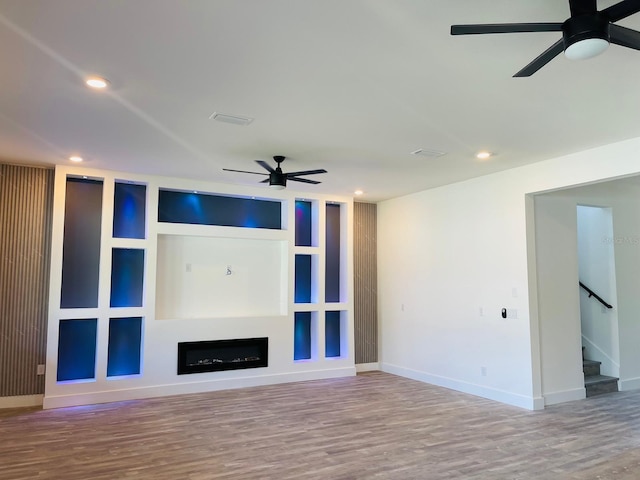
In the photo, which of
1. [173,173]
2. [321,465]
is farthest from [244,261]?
[321,465]

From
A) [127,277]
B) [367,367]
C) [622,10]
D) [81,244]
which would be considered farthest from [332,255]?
[622,10]

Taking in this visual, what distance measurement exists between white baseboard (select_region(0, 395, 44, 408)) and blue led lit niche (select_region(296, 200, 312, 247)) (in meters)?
4.27

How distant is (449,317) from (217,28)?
5.47 m

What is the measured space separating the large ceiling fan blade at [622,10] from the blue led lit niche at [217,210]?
5.83 m

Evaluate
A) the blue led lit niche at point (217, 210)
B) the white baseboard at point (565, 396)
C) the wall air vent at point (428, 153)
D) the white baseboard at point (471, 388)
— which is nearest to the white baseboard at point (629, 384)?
the white baseboard at point (565, 396)

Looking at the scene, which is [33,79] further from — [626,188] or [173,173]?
[626,188]

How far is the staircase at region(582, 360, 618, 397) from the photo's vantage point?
6.21 meters

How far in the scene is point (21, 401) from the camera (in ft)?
18.4

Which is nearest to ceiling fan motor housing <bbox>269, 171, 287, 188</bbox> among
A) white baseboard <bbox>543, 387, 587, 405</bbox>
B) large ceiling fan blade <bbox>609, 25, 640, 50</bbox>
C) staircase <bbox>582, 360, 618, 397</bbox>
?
large ceiling fan blade <bbox>609, 25, 640, 50</bbox>

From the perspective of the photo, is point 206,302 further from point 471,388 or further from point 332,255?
point 471,388

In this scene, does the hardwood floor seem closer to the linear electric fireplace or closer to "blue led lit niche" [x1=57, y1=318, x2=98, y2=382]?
the linear electric fireplace

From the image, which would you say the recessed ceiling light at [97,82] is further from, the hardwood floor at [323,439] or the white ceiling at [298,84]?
the hardwood floor at [323,439]

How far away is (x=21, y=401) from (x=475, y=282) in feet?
20.3

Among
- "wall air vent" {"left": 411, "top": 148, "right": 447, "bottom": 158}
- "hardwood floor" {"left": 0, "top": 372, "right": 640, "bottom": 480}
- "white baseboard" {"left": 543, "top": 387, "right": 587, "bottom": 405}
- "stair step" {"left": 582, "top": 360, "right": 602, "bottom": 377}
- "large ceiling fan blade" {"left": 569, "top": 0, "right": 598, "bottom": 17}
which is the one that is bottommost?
"hardwood floor" {"left": 0, "top": 372, "right": 640, "bottom": 480}
